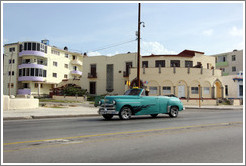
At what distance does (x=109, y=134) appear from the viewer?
339 inches

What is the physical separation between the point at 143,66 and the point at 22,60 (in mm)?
30097

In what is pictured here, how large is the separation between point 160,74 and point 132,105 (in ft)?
94.1

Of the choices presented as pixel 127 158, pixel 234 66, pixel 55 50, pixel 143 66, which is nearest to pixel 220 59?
pixel 234 66

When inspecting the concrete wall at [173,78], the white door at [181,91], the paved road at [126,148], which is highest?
the concrete wall at [173,78]

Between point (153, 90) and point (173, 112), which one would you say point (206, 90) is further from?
point (173, 112)

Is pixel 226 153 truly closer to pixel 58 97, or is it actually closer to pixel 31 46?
pixel 58 97

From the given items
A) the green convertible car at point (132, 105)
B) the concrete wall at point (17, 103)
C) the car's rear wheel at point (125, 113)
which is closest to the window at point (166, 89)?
the concrete wall at point (17, 103)

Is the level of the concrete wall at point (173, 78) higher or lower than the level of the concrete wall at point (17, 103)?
higher

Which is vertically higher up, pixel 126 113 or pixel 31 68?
pixel 31 68

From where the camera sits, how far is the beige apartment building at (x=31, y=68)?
55.7 metres

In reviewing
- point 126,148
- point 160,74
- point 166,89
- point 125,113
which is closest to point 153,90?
point 166,89

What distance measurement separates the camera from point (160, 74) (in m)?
42.0

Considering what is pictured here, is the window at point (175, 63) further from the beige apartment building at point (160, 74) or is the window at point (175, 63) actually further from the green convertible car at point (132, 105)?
the green convertible car at point (132, 105)

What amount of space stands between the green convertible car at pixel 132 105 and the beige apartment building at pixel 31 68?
133ft
